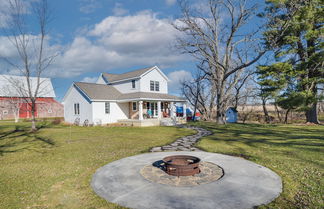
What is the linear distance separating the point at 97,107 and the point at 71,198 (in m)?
17.0

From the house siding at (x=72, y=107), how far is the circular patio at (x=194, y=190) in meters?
16.1

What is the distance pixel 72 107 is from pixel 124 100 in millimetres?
6950

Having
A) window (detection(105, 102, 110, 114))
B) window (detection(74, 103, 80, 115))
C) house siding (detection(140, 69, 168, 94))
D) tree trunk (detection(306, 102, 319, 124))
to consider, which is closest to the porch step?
house siding (detection(140, 69, 168, 94))

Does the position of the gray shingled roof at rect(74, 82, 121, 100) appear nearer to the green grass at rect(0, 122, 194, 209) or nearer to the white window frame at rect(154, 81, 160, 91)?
the white window frame at rect(154, 81, 160, 91)

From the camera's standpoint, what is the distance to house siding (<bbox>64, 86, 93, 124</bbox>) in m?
20.1

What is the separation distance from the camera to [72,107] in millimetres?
22328

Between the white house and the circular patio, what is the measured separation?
14.1 meters

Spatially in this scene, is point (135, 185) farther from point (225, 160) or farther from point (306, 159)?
point (306, 159)

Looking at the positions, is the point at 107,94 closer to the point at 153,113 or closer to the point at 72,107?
the point at 72,107

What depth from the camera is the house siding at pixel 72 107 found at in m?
20.1

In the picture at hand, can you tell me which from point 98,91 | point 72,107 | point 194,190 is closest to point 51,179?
point 194,190

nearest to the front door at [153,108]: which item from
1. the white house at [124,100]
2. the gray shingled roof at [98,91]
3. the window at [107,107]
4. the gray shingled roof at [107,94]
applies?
the white house at [124,100]

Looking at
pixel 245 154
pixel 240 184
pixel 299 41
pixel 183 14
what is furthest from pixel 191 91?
pixel 240 184

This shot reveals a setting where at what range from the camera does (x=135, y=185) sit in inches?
164
